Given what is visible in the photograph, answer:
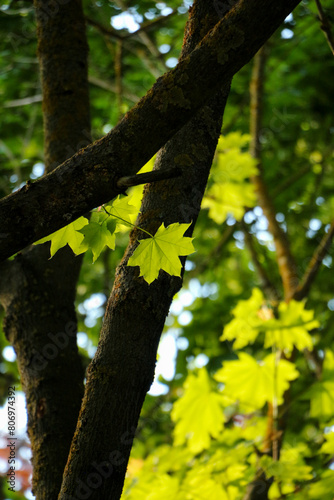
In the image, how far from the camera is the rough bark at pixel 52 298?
48.5 inches

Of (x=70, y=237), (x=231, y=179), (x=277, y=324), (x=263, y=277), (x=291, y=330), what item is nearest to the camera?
(x=70, y=237)

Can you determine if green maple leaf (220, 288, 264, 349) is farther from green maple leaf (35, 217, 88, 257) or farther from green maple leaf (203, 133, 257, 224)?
green maple leaf (35, 217, 88, 257)

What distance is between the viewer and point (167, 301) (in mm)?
1021

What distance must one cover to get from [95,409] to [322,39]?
106 inches

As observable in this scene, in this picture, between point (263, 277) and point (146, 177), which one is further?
point (263, 277)

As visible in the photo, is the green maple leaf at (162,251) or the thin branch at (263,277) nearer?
the green maple leaf at (162,251)

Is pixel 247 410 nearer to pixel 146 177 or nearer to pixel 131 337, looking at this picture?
pixel 131 337

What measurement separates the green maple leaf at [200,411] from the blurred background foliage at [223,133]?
23.6 inches

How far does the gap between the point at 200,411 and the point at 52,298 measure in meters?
1.08

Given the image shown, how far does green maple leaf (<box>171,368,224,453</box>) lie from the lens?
7.27 feet

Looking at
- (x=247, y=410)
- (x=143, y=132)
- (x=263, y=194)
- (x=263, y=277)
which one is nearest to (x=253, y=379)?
(x=247, y=410)

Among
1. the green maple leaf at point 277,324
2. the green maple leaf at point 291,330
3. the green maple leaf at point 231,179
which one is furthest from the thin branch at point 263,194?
the green maple leaf at point 291,330

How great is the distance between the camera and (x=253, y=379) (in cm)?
218

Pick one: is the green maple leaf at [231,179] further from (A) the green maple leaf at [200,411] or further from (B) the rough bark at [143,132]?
(B) the rough bark at [143,132]
